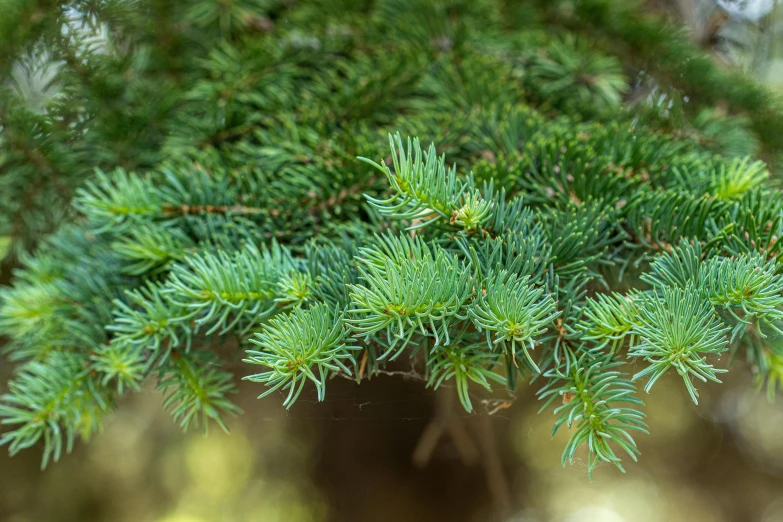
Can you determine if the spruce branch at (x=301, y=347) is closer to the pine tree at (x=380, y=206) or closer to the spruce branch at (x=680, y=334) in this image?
the pine tree at (x=380, y=206)

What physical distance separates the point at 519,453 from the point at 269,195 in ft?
0.82

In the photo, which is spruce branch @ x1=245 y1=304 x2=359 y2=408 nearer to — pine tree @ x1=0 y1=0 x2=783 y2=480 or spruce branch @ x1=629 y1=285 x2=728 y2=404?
pine tree @ x1=0 y1=0 x2=783 y2=480

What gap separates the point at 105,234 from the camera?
0.35 metres

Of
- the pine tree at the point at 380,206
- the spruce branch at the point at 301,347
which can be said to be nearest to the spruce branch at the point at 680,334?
the pine tree at the point at 380,206

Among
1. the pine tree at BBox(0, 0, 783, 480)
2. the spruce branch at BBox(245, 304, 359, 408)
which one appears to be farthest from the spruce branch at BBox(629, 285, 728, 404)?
the spruce branch at BBox(245, 304, 359, 408)

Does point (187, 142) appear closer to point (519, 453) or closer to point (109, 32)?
point (109, 32)

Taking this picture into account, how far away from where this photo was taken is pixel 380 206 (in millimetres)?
208

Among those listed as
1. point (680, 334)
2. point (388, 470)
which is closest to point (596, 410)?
point (680, 334)

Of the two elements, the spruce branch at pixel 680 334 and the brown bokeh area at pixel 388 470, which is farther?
the brown bokeh area at pixel 388 470

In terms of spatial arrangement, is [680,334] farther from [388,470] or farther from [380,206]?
[388,470]

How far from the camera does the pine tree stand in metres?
0.21

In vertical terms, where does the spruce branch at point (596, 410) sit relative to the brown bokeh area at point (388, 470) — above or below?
above

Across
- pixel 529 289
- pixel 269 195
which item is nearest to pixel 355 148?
pixel 269 195

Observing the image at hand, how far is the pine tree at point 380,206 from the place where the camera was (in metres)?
0.21
